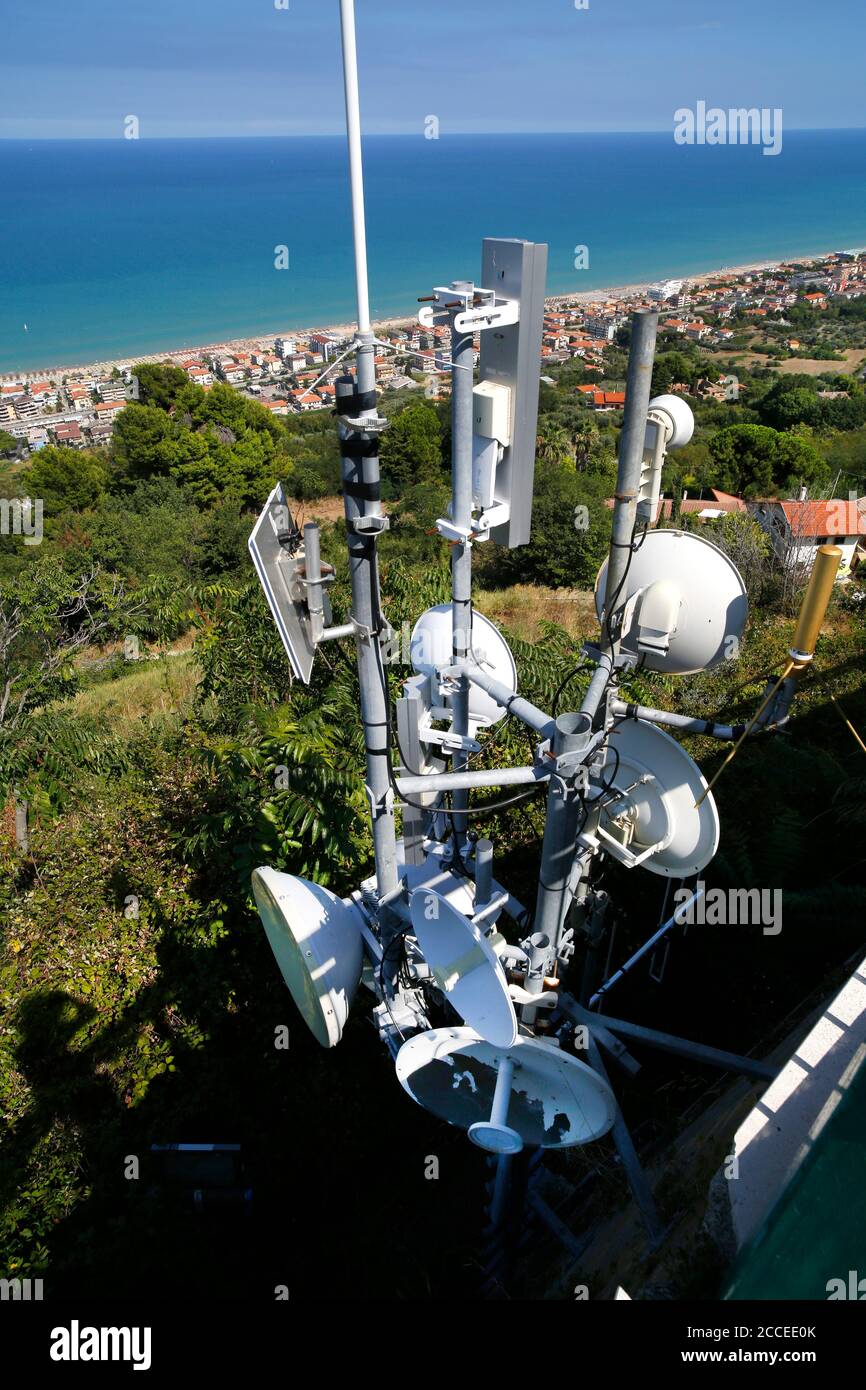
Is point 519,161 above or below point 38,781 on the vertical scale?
above

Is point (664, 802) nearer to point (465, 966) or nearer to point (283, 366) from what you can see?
point (465, 966)

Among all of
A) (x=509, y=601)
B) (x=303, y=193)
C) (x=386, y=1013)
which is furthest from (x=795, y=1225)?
(x=303, y=193)

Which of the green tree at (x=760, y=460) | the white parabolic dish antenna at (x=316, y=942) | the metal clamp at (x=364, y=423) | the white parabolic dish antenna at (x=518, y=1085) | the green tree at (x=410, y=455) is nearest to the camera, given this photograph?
the metal clamp at (x=364, y=423)

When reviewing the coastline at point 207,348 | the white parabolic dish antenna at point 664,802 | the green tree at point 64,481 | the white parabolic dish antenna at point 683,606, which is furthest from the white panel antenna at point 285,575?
the coastline at point 207,348

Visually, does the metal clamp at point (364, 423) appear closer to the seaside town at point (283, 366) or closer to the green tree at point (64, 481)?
the seaside town at point (283, 366)

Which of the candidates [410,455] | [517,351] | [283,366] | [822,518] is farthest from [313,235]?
[517,351]

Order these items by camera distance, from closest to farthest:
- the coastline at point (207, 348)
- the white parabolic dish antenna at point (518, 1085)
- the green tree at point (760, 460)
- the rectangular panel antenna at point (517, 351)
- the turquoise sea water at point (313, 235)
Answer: the rectangular panel antenna at point (517, 351), the white parabolic dish antenna at point (518, 1085), the green tree at point (760, 460), the coastline at point (207, 348), the turquoise sea water at point (313, 235)

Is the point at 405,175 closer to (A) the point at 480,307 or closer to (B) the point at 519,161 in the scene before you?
(B) the point at 519,161
